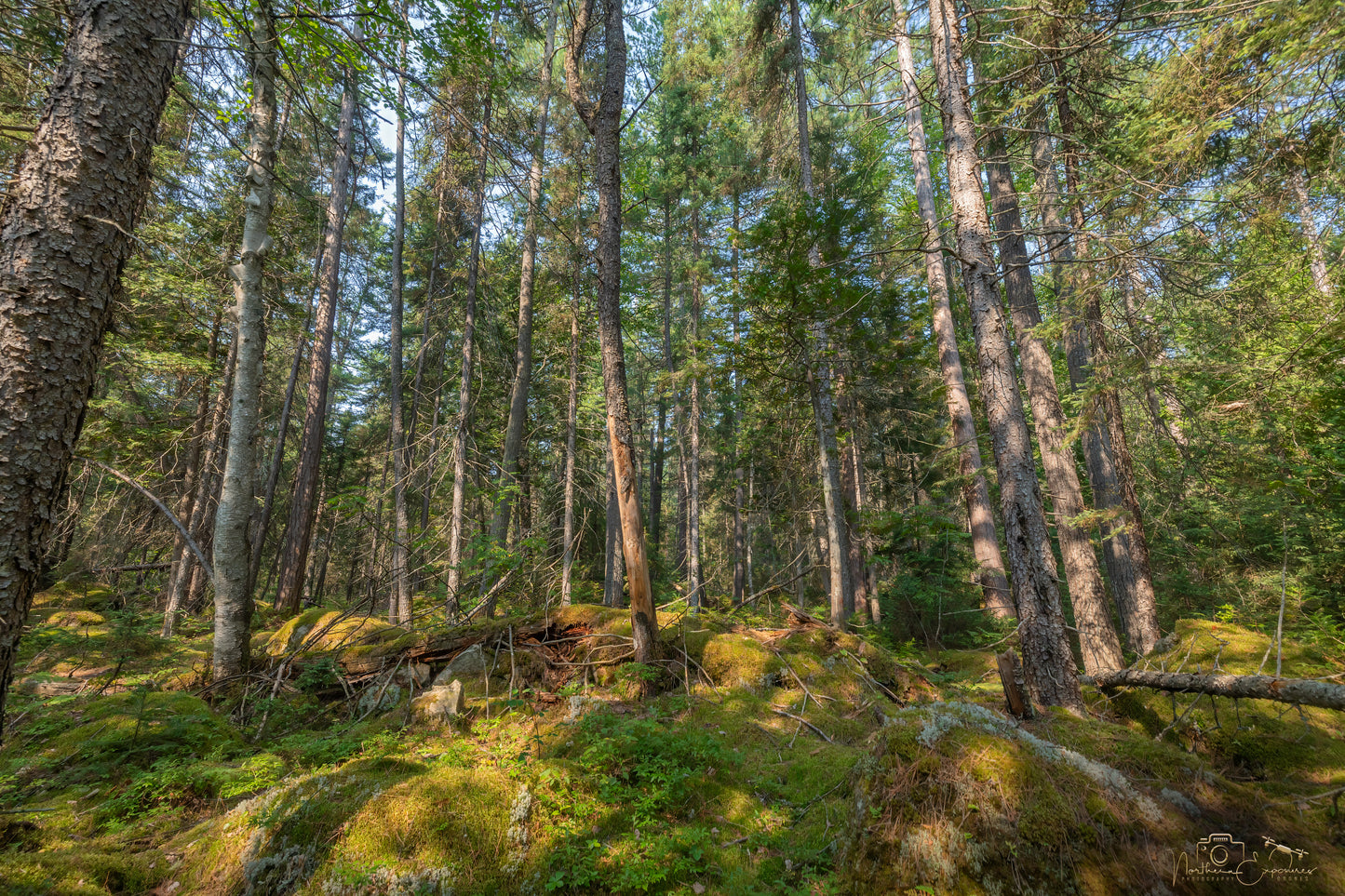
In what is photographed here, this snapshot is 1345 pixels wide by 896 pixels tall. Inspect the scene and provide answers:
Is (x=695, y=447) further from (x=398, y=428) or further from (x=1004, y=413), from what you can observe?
(x=1004, y=413)

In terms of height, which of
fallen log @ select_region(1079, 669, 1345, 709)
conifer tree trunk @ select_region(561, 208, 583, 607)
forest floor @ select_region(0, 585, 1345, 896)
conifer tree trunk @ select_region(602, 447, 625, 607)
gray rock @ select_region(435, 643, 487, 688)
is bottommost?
A: forest floor @ select_region(0, 585, 1345, 896)

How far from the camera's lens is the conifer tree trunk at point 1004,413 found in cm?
475

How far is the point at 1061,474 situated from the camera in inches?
325

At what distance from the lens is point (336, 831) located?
2.97 m

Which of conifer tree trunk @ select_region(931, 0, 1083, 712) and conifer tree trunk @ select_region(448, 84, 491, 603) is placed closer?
conifer tree trunk @ select_region(931, 0, 1083, 712)

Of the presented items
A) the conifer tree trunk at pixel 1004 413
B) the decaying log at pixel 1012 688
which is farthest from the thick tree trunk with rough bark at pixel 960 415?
the decaying log at pixel 1012 688

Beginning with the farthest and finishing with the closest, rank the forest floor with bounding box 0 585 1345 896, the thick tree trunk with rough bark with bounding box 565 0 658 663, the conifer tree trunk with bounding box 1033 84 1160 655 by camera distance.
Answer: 1. the conifer tree trunk with bounding box 1033 84 1160 655
2. the thick tree trunk with rough bark with bounding box 565 0 658 663
3. the forest floor with bounding box 0 585 1345 896

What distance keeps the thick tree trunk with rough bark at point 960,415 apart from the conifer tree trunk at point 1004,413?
3.05 meters

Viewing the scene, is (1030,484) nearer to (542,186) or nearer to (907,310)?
(907,310)

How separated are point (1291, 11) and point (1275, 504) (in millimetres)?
8840

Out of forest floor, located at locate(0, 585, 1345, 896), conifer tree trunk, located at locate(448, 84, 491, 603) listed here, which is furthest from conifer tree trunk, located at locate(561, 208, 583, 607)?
Result: forest floor, located at locate(0, 585, 1345, 896)

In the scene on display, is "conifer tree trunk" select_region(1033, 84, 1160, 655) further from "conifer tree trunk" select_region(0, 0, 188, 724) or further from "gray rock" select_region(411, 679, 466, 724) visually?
"conifer tree trunk" select_region(0, 0, 188, 724)

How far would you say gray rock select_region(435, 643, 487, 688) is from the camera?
6.16m

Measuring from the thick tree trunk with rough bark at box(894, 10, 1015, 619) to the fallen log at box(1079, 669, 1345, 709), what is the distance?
466 centimetres
